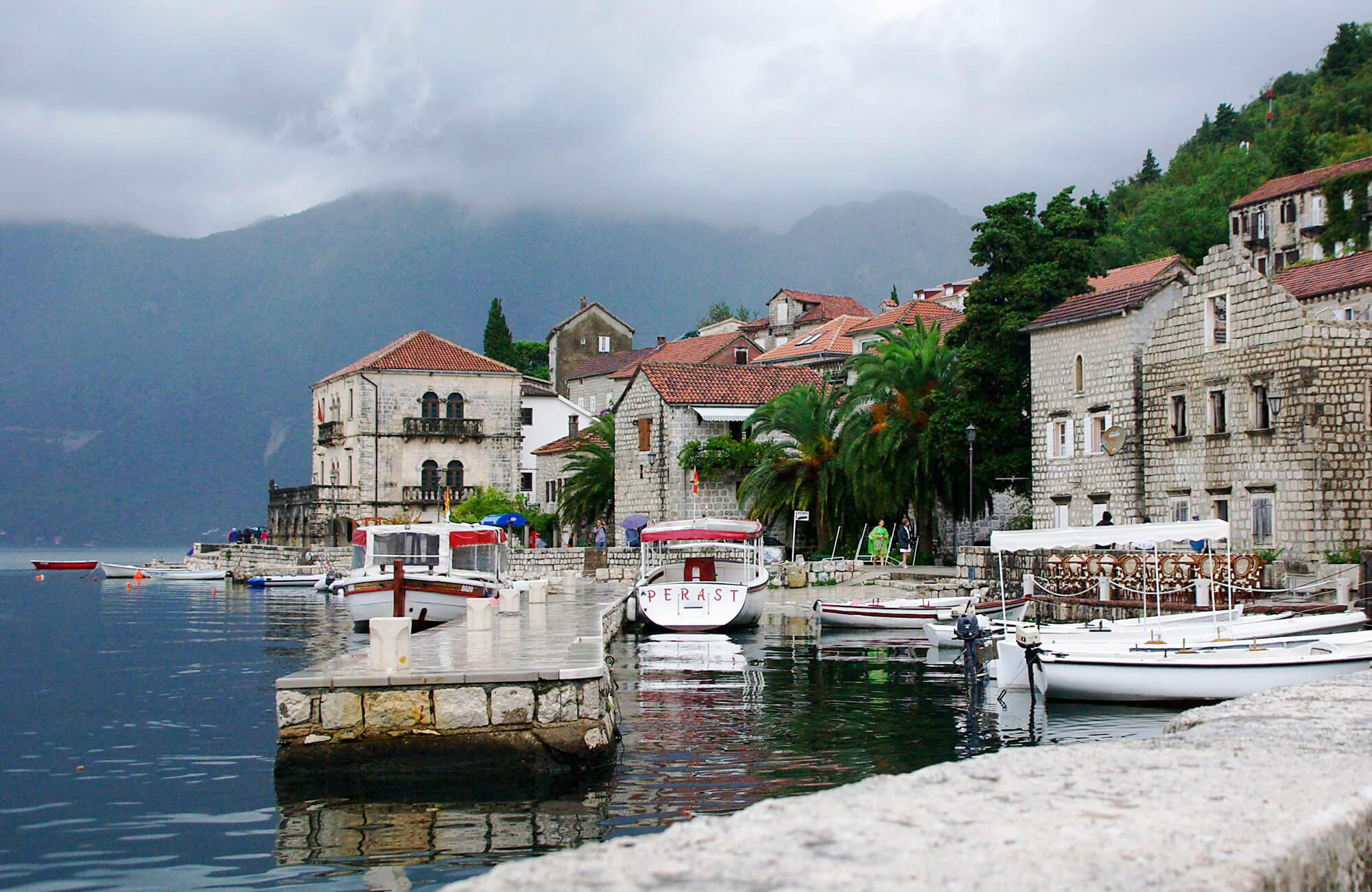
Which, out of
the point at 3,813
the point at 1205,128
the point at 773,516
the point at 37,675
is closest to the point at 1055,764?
the point at 3,813

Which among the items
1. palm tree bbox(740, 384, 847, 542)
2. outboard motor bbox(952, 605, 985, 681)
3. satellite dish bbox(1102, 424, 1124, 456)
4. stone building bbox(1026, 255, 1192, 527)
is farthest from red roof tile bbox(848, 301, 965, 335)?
outboard motor bbox(952, 605, 985, 681)

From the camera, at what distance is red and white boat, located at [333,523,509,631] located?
98.7 ft

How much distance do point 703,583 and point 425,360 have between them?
39.9 m

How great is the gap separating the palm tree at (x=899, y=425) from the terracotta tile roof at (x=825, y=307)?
106 feet

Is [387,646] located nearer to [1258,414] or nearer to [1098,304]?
[1258,414]

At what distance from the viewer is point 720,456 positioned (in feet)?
172

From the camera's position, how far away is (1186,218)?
2933 inches

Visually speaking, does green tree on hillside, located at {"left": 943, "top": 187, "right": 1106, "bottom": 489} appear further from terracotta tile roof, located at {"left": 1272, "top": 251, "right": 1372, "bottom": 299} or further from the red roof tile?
the red roof tile

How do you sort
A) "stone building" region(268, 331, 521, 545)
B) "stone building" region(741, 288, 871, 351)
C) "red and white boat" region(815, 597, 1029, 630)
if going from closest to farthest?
1. "red and white boat" region(815, 597, 1029, 630)
2. "stone building" region(268, 331, 521, 545)
3. "stone building" region(741, 288, 871, 351)

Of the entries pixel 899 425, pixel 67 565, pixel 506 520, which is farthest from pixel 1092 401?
pixel 67 565

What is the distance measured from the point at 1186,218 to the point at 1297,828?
76432mm

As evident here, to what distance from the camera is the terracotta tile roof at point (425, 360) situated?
6775 centimetres

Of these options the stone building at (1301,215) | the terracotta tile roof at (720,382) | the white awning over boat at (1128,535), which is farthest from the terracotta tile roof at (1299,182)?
the white awning over boat at (1128,535)

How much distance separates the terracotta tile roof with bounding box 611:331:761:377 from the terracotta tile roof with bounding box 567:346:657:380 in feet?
2.44
